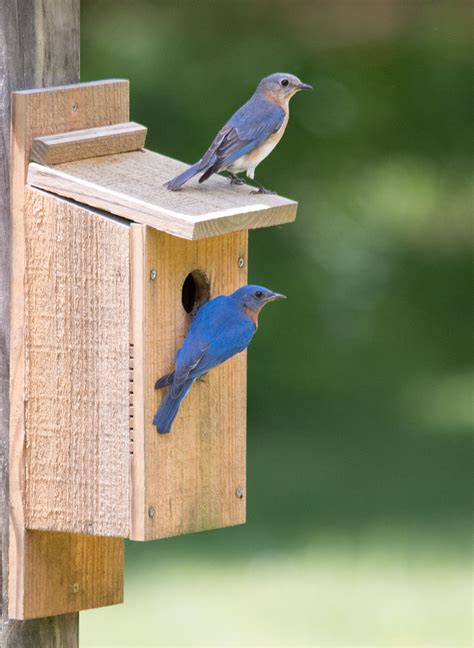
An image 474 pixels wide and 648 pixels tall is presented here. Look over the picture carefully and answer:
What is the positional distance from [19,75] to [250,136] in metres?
0.68

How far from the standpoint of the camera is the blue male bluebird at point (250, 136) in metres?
4.30

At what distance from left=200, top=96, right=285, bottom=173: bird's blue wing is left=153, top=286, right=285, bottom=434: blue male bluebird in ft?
1.36

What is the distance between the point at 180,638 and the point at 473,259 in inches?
231

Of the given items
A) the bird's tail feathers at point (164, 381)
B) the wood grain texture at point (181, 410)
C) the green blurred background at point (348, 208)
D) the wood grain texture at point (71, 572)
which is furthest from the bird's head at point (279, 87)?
the green blurred background at point (348, 208)

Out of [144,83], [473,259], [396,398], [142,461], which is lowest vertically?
[396,398]

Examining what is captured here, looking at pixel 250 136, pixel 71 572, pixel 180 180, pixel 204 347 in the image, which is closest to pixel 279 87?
pixel 250 136

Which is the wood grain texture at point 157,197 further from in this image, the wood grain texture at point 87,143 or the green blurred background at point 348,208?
the green blurred background at point 348,208

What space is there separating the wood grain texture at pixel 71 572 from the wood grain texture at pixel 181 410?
353 millimetres

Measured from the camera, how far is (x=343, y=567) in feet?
29.9

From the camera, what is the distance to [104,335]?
409cm

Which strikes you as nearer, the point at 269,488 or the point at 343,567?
the point at 343,567

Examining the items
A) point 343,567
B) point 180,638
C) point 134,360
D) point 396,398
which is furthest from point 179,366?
point 396,398

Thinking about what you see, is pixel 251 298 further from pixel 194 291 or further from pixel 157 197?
pixel 157 197

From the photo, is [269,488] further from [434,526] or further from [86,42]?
[86,42]
